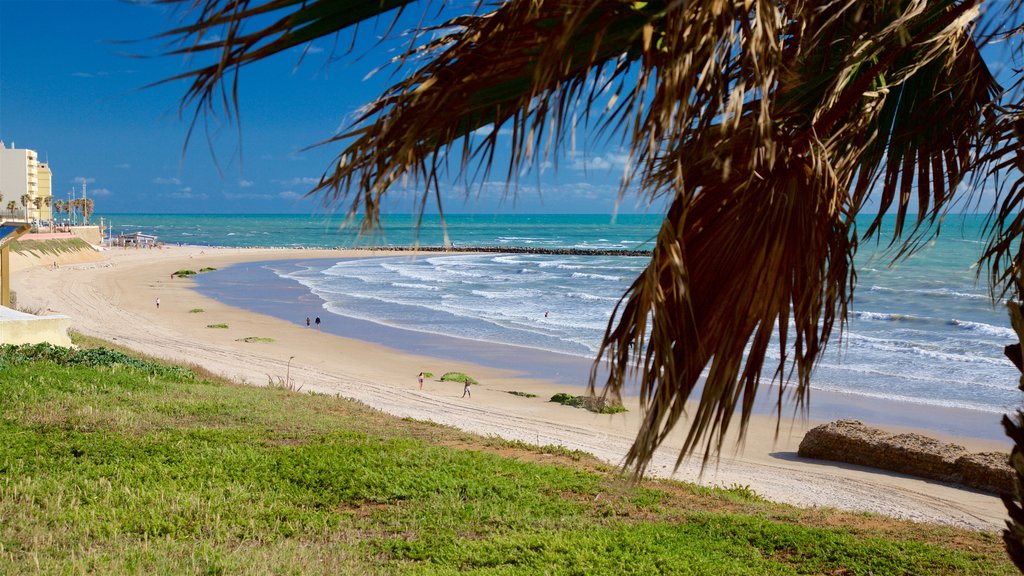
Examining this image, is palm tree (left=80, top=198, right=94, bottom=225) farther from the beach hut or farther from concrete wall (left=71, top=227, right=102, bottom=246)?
the beach hut

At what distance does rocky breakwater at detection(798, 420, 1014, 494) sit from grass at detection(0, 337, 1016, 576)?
5.58 metres

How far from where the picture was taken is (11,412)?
10438 mm

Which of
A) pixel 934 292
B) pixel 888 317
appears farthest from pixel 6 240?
pixel 934 292

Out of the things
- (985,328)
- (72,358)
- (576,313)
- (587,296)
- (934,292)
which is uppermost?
(934,292)

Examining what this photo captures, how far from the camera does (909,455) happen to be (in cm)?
1445

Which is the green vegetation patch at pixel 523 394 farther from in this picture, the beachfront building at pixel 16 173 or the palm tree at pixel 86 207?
the palm tree at pixel 86 207

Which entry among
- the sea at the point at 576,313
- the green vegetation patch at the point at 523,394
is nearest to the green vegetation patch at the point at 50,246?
the sea at the point at 576,313

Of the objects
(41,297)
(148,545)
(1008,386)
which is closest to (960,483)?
(1008,386)

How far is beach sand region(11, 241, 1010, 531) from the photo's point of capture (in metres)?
12.7

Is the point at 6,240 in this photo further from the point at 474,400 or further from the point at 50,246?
the point at 50,246

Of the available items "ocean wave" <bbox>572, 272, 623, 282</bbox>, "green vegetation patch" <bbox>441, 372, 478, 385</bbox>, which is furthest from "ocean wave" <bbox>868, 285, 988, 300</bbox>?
"green vegetation patch" <bbox>441, 372, 478, 385</bbox>

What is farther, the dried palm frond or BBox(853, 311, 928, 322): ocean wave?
BBox(853, 311, 928, 322): ocean wave

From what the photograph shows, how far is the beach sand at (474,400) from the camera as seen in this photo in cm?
1266

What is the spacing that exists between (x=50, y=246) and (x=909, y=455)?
2668 inches
